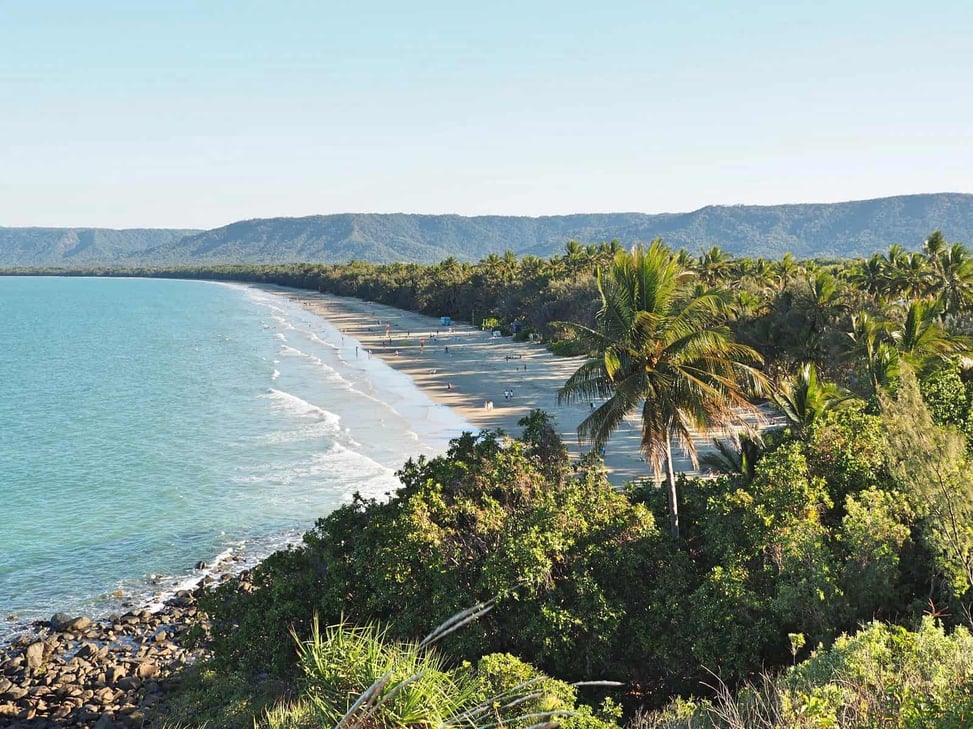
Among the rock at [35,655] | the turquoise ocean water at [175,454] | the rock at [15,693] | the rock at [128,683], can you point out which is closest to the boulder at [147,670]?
the rock at [128,683]

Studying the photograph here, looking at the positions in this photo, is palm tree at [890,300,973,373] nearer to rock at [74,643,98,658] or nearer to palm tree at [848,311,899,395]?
palm tree at [848,311,899,395]

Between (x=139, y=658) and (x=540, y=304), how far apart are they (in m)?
55.1

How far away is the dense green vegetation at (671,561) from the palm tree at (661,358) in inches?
1.8

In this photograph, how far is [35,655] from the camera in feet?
60.8

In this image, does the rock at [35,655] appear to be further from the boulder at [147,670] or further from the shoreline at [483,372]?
the shoreline at [483,372]

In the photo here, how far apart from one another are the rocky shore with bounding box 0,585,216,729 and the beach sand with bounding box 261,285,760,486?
36.2ft

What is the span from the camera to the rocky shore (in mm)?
16312

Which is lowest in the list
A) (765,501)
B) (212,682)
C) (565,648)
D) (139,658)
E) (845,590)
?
(139,658)

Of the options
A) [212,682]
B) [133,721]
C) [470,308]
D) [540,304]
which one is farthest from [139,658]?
[470,308]

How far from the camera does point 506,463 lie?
51.0 feet

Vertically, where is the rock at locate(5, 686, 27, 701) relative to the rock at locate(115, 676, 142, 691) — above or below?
below

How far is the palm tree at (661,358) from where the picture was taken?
1480 centimetres

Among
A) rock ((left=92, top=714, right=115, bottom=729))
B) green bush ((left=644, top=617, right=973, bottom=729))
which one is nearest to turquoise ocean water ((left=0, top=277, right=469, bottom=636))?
rock ((left=92, top=714, right=115, bottom=729))

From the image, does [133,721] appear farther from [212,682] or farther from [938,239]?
[938,239]
